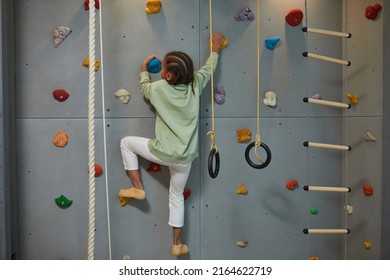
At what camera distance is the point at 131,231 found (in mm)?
2713

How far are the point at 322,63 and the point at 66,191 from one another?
2005 millimetres

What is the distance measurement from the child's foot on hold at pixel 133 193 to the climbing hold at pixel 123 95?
583mm

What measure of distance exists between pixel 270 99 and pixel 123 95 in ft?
3.30

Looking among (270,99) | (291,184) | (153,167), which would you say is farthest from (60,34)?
(291,184)

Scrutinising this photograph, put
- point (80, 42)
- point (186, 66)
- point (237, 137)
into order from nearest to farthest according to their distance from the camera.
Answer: point (186, 66) → point (80, 42) → point (237, 137)

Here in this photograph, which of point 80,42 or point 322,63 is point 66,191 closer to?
point 80,42

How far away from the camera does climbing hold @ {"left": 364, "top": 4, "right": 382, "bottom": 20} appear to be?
2.65 m

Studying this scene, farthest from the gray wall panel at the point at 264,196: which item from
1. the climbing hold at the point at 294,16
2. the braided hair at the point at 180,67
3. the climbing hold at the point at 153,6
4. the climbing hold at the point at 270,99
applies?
the climbing hold at the point at 153,6

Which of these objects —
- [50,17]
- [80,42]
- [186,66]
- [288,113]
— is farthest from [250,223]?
[50,17]

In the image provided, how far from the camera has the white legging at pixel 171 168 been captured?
8.29 feet

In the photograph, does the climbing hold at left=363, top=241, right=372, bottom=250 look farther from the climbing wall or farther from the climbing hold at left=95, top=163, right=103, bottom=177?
the climbing hold at left=95, top=163, right=103, bottom=177

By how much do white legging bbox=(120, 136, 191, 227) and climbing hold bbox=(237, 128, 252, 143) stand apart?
1.44ft

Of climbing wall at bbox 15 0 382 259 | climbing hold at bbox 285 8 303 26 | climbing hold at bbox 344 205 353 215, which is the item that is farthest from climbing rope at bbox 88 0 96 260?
climbing hold at bbox 344 205 353 215

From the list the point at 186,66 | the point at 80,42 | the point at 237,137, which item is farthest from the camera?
the point at 237,137
